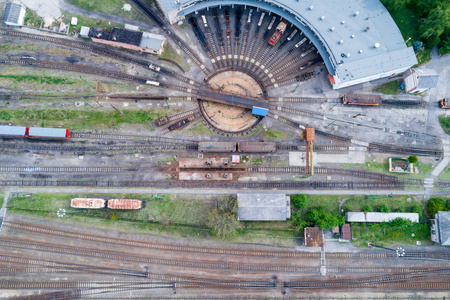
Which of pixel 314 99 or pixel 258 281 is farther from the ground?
pixel 314 99

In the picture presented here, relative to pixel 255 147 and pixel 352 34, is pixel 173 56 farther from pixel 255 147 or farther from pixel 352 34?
pixel 352 34

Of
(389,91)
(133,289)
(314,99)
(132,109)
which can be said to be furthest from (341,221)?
(132,109)

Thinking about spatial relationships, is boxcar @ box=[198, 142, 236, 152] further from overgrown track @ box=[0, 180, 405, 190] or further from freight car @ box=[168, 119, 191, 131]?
overgrown track @ box=[0, 180, 405, 190]

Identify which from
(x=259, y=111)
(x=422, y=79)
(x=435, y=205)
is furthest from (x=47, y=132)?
(x=435, y=205)

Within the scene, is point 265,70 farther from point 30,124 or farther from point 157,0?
point 30,124

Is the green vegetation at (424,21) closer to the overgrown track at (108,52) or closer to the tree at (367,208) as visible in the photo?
the tree at (367,208)

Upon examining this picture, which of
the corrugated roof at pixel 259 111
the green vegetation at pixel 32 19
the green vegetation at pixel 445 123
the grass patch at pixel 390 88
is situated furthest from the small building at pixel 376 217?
the green vegetation at pixel 32 19
